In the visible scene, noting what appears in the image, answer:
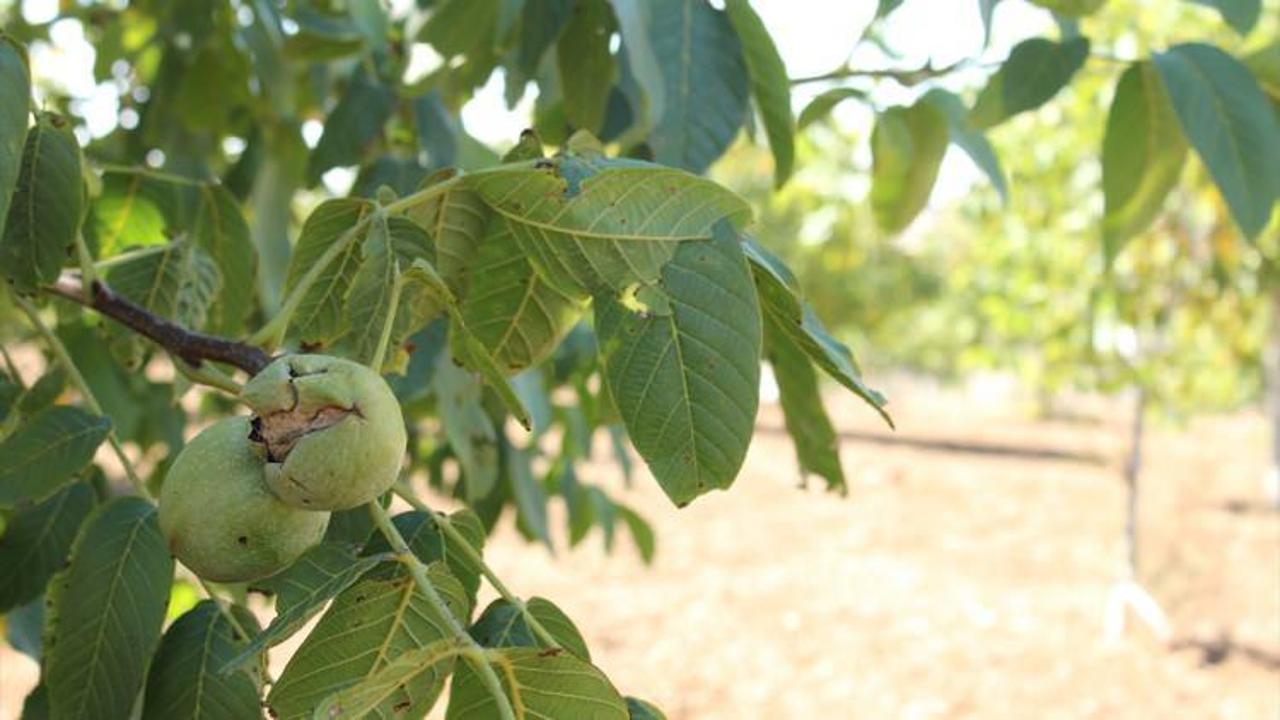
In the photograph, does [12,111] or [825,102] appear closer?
[12,111]

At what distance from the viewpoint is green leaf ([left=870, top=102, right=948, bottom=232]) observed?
152 centimetres

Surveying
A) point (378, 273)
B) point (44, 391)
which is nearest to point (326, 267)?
point (378, 273)

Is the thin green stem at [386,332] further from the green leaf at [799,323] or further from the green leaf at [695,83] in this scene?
the green leaf at [695,83]

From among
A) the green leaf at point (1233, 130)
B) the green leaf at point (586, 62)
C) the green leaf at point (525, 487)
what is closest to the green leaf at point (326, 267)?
the green leaf at point (586, 62)

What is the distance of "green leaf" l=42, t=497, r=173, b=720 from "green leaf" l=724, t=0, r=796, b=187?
2.10 feet

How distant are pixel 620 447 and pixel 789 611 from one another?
386cm

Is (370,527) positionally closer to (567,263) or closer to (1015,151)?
(567,263)

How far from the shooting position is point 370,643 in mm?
797

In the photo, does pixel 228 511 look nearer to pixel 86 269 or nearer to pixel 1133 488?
pixel 86 269

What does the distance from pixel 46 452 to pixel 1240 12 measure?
1180 mm

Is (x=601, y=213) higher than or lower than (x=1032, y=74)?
higher

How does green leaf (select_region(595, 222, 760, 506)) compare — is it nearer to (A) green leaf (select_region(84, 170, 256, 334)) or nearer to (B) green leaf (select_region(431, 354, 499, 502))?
(B) green leaf (select_region(431, 354, 499, 502))

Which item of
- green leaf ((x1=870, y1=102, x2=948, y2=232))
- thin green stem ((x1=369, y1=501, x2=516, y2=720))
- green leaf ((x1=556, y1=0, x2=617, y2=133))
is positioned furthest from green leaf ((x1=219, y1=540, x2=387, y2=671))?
green leaf ((x1=870, y1=102, x2=948, y2=232))

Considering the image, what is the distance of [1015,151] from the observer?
6066 millimetres
